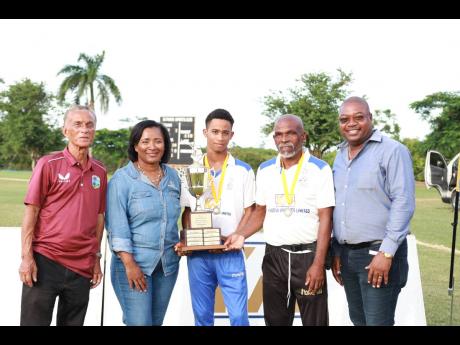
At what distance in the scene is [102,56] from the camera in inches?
1368

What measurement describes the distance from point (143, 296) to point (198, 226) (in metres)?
0.58

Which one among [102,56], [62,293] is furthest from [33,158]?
[62,293]

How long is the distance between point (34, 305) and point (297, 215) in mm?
1811

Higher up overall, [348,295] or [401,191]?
[401,191]

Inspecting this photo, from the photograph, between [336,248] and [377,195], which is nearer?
[377,195]

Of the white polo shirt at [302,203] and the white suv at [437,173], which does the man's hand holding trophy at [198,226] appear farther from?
the white suv at [437,173]

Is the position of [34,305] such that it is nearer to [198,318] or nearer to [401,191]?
[198,318]

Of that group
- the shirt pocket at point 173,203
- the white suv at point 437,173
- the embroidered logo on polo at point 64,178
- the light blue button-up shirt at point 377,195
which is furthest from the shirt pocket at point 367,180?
the white suv at point 437,173

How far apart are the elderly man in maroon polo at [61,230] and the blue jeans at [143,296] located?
8.9 inches

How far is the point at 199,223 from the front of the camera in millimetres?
3332

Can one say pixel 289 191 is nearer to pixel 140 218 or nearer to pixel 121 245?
pixel 140 218

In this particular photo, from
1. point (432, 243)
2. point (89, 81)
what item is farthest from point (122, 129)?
point (432, 243)

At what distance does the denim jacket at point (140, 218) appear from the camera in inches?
125

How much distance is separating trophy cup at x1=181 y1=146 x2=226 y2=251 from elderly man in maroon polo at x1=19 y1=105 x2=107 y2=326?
63cm
